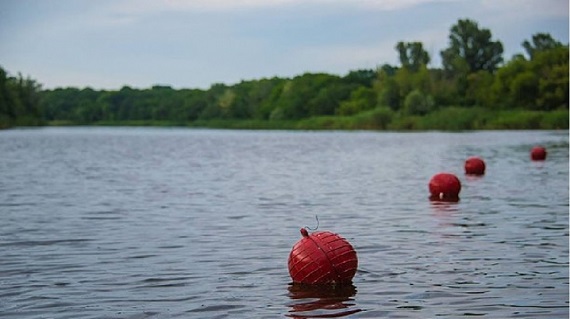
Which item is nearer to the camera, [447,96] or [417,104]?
[417,104]

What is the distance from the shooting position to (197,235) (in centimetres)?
1908

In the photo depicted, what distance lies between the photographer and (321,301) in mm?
12250

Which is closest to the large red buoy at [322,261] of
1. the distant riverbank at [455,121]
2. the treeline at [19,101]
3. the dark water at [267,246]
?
the dark water at [267,246]

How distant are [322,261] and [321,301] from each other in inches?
30.6

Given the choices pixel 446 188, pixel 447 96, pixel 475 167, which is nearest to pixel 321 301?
pixel 446 188

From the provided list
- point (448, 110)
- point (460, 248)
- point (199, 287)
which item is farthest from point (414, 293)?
point (448, 110)

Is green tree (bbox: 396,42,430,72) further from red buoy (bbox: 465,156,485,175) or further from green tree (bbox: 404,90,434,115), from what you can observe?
red buoy (bbox: 465,156,485,175)

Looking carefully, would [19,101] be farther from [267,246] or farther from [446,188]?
[267,246]

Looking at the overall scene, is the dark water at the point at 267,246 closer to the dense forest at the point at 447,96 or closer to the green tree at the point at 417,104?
the dense forest at the point at 447,96

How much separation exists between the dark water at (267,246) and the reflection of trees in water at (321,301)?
0.08 feet

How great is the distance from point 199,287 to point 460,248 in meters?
5.66

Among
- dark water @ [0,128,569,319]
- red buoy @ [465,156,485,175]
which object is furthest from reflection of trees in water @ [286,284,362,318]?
red buoy @ [465,156,485,175]

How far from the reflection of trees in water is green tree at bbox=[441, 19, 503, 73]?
6251 inches

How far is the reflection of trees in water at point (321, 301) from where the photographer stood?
11570mm
